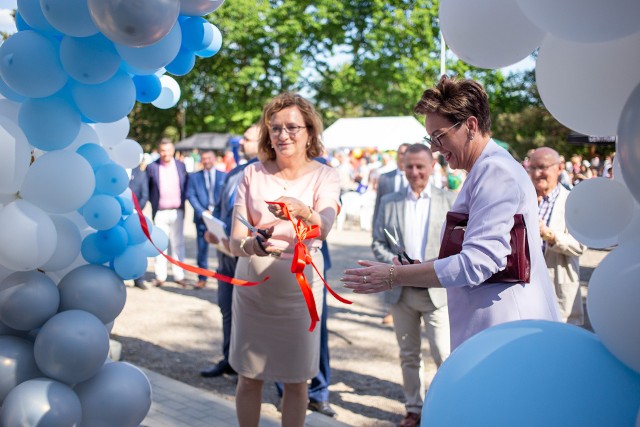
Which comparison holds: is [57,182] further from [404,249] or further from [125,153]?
[404,249]

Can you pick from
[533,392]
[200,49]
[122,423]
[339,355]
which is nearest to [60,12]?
[200,49]

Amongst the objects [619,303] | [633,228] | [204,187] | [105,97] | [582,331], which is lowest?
[204,187]

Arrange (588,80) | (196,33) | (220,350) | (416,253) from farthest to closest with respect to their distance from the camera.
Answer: (220,350) → (416,253) → (196,33) → (588,80)

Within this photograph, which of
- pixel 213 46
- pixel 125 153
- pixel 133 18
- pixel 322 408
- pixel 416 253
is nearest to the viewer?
pixel 133 18

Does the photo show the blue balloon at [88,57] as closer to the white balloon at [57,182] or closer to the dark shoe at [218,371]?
the white balloon at [57,182]

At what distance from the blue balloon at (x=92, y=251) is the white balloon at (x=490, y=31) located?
1979 mm

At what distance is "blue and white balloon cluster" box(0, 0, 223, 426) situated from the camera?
2.86 metres

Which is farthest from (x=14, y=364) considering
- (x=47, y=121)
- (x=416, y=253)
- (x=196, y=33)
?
(x=416, y=253)

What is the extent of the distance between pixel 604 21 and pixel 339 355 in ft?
18.3

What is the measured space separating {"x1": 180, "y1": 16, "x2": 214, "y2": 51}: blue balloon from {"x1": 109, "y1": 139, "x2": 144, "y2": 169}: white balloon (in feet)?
3.09

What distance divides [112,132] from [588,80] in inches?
106

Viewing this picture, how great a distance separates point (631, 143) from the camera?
150cm

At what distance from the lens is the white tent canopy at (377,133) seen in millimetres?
25527

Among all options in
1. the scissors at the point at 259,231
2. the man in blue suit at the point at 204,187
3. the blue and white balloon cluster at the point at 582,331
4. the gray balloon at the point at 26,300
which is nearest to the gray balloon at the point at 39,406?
the gray balloon at the point at 26,300
